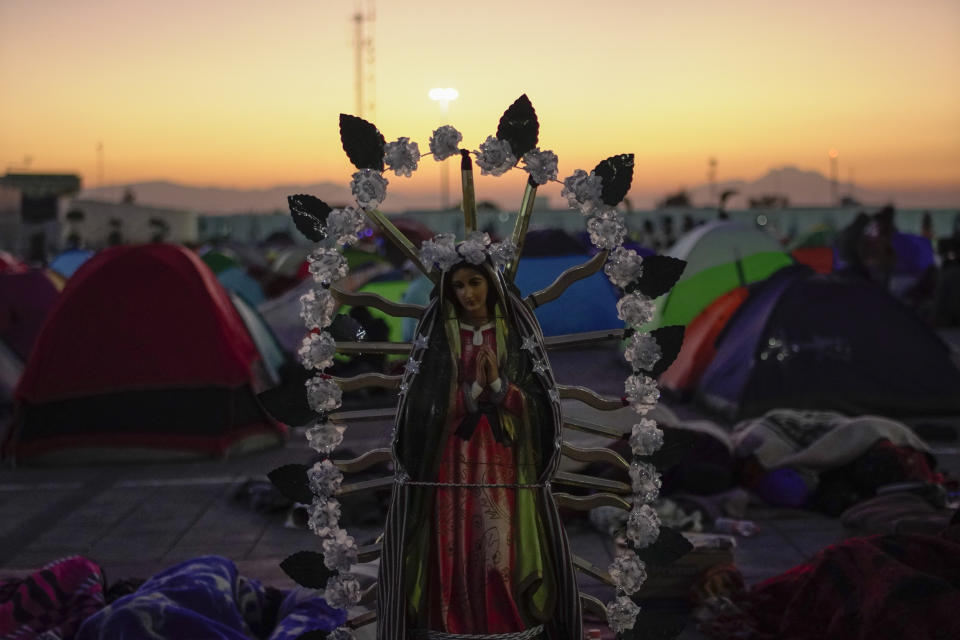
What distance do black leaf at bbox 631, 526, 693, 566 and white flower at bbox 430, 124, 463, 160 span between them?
1.36 metres

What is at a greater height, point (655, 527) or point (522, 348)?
point (522, 348)

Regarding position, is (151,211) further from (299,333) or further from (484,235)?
(484,235)

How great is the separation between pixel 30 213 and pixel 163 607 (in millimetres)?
50419

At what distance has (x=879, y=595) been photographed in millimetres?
4090

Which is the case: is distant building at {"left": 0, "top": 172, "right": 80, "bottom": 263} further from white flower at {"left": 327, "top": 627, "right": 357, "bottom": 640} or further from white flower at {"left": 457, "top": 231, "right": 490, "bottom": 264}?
white flower at {"left": 457, "top": 231, "right": 490, "bottom": 264}

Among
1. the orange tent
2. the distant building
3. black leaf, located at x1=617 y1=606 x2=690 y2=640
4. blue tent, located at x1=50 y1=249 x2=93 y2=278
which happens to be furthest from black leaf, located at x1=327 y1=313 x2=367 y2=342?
the distant building

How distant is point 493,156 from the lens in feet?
9.74

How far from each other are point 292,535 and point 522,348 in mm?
4108

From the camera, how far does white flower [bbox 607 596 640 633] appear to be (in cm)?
310

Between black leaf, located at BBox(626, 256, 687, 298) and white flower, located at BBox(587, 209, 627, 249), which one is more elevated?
white flower, located at BBox(587, 209, 627, 249)

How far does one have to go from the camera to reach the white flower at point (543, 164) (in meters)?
2.99

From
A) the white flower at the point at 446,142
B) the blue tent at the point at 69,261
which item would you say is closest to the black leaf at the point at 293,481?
the white flower at the point at 446,142

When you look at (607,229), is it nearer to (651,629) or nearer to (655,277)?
(655,277)

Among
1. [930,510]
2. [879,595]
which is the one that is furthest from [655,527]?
[930,510]
